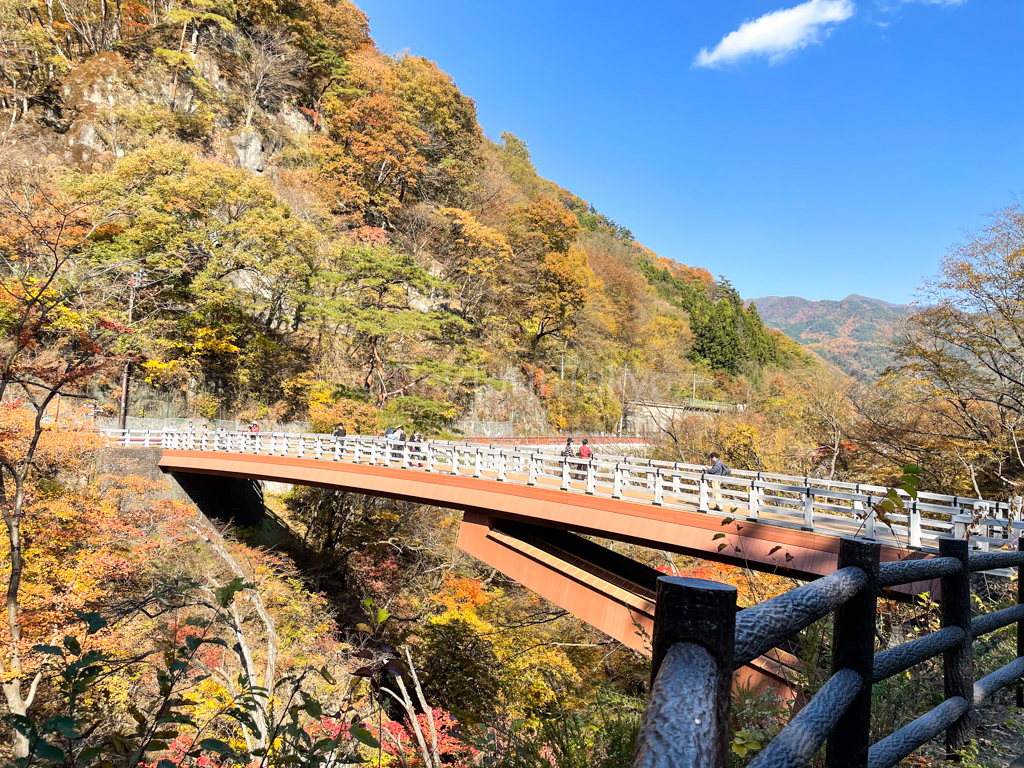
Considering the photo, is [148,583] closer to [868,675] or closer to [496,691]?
[496,691]

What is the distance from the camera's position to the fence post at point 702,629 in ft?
3.07

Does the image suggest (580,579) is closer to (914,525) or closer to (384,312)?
(914,525)

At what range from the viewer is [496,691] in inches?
514

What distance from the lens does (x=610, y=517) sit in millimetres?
9648

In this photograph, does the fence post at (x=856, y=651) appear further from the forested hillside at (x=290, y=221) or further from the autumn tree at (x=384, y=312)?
the autumn tree at (x=384, y=312)

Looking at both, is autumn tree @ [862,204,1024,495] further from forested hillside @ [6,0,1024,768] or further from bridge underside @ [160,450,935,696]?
bridge underside @ [160,450,935,696]

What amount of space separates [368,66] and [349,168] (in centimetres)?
1014

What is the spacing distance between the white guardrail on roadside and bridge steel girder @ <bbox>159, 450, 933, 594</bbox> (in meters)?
0.34

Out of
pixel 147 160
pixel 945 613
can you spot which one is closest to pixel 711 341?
pixel 147 160

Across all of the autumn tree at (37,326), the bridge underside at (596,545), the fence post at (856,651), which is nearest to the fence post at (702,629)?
the fence post at (856,651)

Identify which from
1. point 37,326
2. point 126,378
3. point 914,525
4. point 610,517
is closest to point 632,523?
point 610,517

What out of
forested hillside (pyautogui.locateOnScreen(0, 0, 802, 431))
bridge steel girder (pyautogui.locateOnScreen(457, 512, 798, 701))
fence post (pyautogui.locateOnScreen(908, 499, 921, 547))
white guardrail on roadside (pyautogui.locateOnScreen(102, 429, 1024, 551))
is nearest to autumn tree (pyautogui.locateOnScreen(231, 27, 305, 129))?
forested hillside (pyautogui.locateOnScreen(0, 0, 802, 431))

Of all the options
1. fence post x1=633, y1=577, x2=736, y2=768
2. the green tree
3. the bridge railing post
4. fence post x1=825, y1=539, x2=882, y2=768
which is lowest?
the bridge railing post

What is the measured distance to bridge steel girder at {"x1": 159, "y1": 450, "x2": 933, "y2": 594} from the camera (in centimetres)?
755
